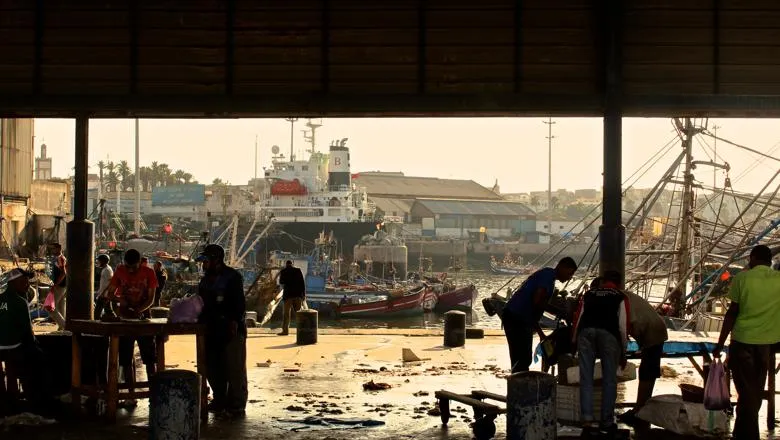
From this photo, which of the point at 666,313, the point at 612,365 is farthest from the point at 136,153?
the point at 612,365

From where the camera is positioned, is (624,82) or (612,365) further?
(624,82)

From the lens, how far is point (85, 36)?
489 inches

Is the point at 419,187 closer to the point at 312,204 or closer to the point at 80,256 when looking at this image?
the point at 312,204

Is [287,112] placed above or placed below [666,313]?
above

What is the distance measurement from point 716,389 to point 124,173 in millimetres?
138965

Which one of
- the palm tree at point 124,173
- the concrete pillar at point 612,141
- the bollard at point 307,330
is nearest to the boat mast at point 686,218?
the bollard at point 307,330

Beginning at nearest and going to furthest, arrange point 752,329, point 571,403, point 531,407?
point 531,407, point 752,329, point 571,403

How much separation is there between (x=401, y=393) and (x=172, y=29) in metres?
5.36

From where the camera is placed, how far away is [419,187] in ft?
438

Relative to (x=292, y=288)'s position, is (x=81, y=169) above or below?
above

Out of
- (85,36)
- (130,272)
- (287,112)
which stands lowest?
(130,272)

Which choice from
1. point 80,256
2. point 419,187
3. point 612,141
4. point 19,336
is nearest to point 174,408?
point 19,336

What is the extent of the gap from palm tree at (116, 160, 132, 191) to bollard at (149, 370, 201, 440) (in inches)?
5377

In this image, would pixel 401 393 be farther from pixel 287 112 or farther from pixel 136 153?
pixel 136 153
